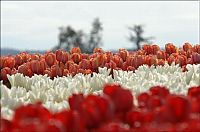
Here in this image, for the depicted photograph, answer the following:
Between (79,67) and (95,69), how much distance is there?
0.22 meters

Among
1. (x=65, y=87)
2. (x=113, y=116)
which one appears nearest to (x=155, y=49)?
(x=65, y=87)

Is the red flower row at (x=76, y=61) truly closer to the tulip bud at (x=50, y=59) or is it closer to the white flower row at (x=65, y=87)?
the tulip bud at (x=50, y=59)

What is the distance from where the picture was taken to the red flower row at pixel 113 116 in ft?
7.76

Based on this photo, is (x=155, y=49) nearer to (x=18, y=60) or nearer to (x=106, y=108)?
(x=18, y=60)

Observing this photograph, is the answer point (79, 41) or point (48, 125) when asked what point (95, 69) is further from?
point (79, 41)

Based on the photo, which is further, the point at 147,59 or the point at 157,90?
the point at 147,59

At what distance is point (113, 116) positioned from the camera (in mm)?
2732

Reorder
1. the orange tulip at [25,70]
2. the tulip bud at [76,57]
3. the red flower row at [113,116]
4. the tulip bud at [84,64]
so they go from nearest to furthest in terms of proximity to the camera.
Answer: the red flower row at [113,116], the orange tulip at [25,70], the tulip bud at [84,64], the tulip bud at [76,57]

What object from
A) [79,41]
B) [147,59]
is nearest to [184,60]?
[147,59]

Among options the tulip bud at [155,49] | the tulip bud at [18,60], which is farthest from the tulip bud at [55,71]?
the tulip bud at [155,49]

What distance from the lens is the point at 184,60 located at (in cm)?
650

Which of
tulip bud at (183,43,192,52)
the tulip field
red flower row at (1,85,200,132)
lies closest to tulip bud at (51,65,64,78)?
the tulip field

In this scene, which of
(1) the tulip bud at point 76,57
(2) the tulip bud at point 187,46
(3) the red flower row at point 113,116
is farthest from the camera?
(2) the tulip bud at point 187,46

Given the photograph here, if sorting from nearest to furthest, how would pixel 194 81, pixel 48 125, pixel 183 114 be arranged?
pixel 48 125 → pixel 183 114 → pixel 194 81
